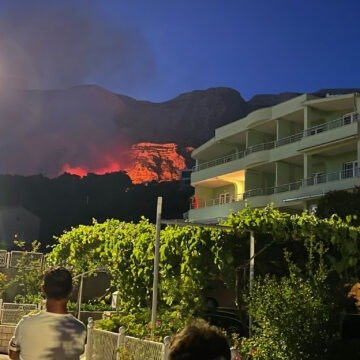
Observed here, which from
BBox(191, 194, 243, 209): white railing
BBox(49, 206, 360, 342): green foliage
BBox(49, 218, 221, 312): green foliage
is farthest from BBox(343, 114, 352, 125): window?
BBox(49, 206, 360, 342): green foliage

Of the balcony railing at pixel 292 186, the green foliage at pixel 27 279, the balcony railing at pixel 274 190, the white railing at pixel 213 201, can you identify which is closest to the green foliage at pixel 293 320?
the green foliage at pixel 27 279

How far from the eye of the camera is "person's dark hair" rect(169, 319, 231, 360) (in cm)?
215

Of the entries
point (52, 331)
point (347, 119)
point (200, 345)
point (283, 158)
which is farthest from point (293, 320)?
point (283, 158)

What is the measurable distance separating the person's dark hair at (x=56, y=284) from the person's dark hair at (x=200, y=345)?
157 centimetres

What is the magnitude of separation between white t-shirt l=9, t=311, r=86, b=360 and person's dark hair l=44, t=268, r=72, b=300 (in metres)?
0.13

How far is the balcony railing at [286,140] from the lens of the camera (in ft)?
→ 108

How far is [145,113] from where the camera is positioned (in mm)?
92250

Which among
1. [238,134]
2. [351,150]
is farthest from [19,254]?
[238,134]

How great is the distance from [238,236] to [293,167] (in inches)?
1119

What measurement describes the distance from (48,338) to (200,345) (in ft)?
5.61

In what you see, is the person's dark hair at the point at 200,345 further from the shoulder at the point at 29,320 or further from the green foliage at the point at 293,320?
the green foliage at the point at 293,320

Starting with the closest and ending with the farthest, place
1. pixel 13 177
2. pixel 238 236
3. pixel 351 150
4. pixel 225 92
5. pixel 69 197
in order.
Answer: pixel 238 236 → pixel 351 150 → pixel 69 197 → pixel 13 177 → pixel 225 92

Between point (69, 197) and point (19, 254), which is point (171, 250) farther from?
point (69, 197)

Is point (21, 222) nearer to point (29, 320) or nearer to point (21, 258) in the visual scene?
point (21, 258)
